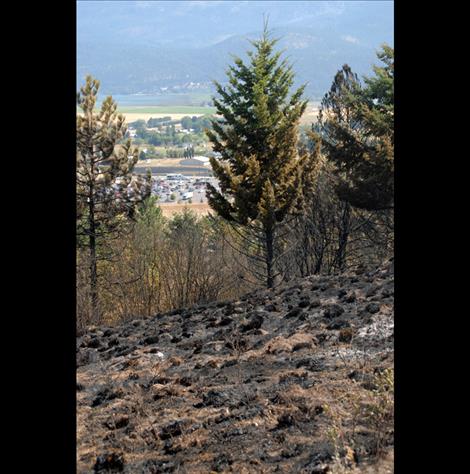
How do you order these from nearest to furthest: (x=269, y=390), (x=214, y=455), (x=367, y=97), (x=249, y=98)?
(x=214, y=455), (x=269, y=390), (x=249, y=98), (x=367, y=97)

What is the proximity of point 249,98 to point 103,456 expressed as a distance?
51.8 ft

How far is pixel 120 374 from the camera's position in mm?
6965

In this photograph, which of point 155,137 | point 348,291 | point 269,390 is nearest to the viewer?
point 269,390

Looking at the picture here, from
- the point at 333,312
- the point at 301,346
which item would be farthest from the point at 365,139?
the point at 301,346

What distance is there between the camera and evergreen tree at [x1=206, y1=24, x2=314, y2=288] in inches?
731

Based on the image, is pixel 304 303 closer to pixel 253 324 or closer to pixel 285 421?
pixel 253 324

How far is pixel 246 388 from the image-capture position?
569 centimetres

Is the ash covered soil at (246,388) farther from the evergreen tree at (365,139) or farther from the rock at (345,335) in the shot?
the evergreen tree at (365,139)

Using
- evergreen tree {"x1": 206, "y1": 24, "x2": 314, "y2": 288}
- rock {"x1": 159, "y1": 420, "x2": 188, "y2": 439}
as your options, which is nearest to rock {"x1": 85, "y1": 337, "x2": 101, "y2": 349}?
rock {"x1": 159, "y1": 420, "x2": 188, "y2": 439}

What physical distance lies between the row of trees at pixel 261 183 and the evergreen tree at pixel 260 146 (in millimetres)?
30

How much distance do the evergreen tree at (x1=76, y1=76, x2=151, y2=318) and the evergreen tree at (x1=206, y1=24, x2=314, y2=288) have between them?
4.76 meters

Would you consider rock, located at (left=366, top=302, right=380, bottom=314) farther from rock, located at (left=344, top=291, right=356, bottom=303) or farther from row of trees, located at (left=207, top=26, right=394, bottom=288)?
row of trees, located at (left=207, top=26, right=394, bottom=288)
